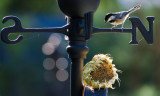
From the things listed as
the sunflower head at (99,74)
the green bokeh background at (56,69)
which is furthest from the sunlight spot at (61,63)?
the sunflower head at (99,74)

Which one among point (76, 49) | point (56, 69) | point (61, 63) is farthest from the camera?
point (56, 69)

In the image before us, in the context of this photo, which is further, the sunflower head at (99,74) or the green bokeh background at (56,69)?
the green bokeh background at (56,69)

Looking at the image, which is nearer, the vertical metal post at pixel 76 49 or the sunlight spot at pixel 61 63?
the vertical metal post at pixel 76 49

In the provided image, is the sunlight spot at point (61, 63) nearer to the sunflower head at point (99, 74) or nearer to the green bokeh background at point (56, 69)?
the green bokeh background at point (56, 69)

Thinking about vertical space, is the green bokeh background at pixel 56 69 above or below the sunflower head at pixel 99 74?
below

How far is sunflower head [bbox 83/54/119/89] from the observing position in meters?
0.93

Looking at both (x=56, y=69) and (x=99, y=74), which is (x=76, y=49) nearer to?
(x=99, y=74)

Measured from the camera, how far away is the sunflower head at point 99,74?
3.06ft

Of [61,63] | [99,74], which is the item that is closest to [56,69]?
[61,63]

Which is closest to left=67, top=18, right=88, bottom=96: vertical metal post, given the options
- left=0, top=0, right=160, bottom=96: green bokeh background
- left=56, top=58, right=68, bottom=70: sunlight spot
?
left=0, top=0, right=160, bottom=96: green bokeh background

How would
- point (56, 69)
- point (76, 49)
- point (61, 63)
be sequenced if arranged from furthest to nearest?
point (56, 69), point (61, 63), point (76, 49)

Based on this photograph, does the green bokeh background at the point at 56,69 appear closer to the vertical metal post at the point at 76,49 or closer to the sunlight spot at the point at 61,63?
the sunlight spot at the point at 61,63

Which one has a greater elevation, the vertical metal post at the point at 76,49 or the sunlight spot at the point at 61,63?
the vertical metal post at the point at 76,49

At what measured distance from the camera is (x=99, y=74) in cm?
95
